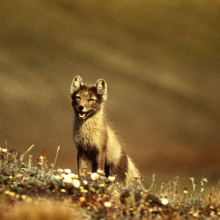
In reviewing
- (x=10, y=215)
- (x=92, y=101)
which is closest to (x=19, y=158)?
(x=92, y=101)

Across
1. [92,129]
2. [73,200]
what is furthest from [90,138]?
[73,200]

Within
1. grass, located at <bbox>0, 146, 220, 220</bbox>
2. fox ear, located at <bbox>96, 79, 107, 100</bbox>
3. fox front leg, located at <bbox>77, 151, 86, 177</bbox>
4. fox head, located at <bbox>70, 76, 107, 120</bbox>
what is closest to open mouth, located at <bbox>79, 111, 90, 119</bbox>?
fox head, located at <bbox>70, 76, 107, 120</bbox>

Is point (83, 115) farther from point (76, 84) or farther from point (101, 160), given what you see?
point (101, 160)

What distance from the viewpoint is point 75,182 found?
611 centimetres

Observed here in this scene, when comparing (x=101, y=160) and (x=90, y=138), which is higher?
(x=90, y=138)

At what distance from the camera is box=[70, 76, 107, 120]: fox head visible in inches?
364

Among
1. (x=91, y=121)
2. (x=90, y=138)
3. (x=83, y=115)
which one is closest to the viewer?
(x=83, y=115)

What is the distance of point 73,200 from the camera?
6.05 m

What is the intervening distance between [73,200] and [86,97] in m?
3.80

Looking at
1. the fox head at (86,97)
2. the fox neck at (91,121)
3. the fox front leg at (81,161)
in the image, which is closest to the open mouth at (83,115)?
the fox head at (86,97)

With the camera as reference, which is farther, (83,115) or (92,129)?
(92,129)

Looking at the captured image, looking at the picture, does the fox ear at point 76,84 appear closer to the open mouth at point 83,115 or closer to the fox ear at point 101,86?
the fox ear at point 101,86

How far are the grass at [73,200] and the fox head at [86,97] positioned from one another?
→ 206 centimetres

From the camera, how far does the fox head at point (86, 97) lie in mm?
9244
